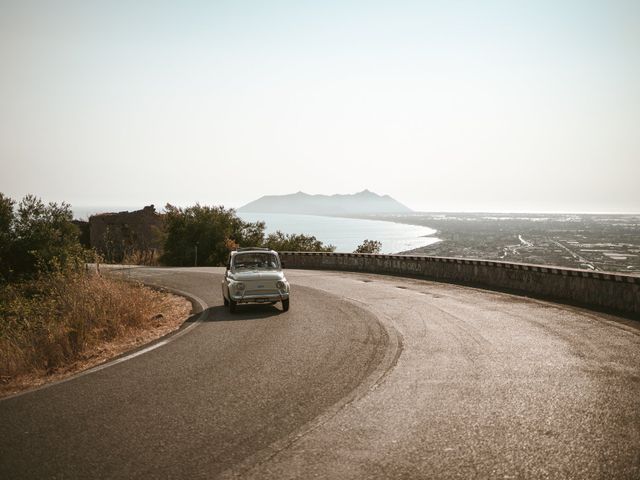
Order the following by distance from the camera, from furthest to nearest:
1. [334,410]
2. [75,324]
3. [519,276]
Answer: [519,276] < [75,324] < [334,410]

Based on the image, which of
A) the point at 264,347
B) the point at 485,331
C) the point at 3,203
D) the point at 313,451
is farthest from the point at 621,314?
the point at 3,203

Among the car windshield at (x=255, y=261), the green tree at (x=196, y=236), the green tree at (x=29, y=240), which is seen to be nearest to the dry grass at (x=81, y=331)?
the car windshield at (x=255, y=261)

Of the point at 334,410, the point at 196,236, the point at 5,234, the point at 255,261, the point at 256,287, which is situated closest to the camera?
the point at 334,410

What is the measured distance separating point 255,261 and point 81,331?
549 centimetres

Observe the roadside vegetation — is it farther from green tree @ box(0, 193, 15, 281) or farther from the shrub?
green tree @ box(0, 193, 15, 281)

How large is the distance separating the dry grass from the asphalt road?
103 centimetres

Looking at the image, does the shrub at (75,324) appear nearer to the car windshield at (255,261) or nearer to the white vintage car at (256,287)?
the white vintage car at (256,287)

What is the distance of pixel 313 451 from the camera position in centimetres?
451

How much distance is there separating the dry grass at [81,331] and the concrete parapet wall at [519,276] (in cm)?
1094

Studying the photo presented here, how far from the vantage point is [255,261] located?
14.1 m

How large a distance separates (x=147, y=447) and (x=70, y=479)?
0.71 m

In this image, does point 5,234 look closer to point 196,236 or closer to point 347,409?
point 196,236

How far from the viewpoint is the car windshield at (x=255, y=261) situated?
45.5ft

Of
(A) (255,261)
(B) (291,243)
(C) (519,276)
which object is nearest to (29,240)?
(A) (255,261)
